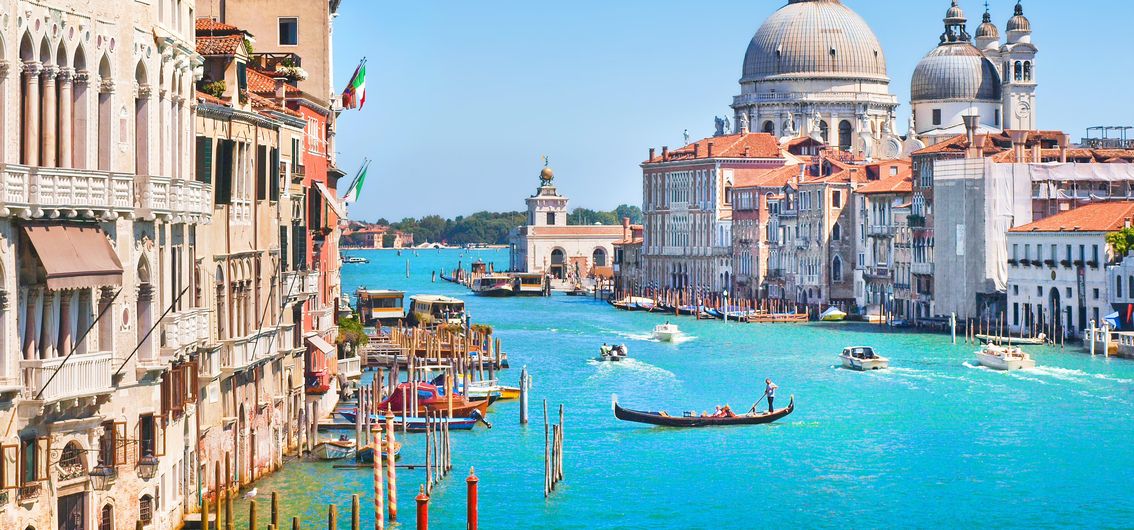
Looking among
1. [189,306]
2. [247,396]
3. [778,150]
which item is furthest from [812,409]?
[778,150]

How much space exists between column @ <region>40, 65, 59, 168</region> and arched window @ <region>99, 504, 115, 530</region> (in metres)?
2.52

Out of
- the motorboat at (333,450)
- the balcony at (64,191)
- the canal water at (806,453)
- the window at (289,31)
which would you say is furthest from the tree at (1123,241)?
the balcony at (64,191)

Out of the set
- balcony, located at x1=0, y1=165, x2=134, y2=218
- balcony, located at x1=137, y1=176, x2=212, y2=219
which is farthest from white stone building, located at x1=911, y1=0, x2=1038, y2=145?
balcony, located at x1=0, y1=165, x2=134, y2=218

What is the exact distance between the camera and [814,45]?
8450 centimetres

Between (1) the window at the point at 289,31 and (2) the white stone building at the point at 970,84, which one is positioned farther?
(2) the white stone building at the point at 970,84

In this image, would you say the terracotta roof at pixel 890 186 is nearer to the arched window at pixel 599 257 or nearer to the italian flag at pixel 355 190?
the italian flag at pixel 355 190

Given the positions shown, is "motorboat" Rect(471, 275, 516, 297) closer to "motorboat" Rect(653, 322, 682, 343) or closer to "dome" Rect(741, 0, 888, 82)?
"dome" Rect(741, 0, 888, 82)

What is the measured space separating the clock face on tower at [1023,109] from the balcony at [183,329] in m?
63.0

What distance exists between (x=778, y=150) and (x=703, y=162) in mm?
2822

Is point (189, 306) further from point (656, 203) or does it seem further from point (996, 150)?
point (656, 203)

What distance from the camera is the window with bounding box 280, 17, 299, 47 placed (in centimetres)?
2759

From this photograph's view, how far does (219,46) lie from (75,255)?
6094 mm

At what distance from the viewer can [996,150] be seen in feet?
175

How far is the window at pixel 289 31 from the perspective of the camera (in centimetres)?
2759
